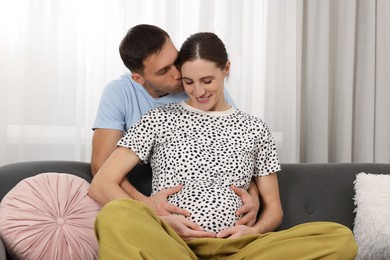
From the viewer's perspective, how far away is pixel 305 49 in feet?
10.5

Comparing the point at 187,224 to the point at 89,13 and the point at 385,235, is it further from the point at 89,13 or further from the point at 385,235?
the point at 89,13

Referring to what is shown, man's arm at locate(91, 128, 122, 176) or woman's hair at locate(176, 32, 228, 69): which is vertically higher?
woman's hair at locate(176, 32, 228, 69)

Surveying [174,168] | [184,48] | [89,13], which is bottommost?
[174,168]

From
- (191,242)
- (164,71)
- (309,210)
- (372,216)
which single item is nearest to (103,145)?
(164,71)

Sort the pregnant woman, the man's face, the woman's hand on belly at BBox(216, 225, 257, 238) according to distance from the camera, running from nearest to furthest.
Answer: the pregnant woman
the woman's hand on belly at BBox(216, 225, 257, 238)
the man's face

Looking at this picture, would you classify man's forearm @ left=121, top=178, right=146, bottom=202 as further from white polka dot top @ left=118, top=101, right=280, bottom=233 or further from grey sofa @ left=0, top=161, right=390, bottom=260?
grey sofa @ left=0, top=161, right=390, bottom=260

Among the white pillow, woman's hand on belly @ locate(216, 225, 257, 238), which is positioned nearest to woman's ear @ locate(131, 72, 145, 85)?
woman's hand on belly @ locate(216, 225, 257, 238)

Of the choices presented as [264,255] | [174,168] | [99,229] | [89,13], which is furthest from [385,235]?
[89,13]

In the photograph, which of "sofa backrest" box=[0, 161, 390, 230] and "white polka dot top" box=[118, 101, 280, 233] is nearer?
"white polka dot top" box=[118, 101, 280, 233]

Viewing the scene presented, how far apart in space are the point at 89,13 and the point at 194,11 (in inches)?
19.8

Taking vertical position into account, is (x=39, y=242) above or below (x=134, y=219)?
below

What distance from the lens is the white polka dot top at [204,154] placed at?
202 cm

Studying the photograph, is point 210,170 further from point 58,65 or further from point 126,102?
point 58,65

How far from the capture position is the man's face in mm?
2166
